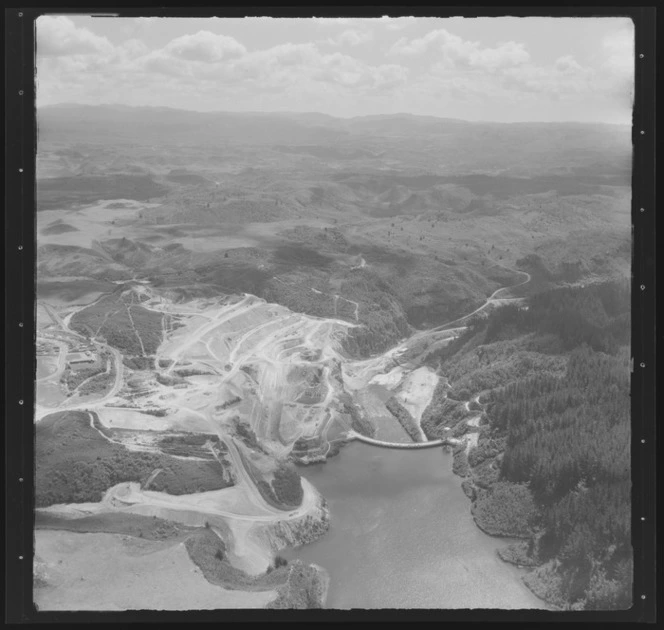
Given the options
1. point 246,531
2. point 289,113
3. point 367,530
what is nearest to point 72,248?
point 289,113

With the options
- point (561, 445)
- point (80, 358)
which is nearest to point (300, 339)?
point (80, 358)

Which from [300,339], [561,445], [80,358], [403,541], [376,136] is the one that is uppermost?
[376,136]

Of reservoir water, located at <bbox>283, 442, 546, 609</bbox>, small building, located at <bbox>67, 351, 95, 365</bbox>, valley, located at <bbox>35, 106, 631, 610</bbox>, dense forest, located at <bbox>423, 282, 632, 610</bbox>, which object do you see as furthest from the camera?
small building, located at <bbox>67, 351, 95, 365</bbox>

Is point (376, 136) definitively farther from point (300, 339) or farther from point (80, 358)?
point (80, 358)

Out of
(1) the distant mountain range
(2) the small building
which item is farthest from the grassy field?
(1) the distant mountain range

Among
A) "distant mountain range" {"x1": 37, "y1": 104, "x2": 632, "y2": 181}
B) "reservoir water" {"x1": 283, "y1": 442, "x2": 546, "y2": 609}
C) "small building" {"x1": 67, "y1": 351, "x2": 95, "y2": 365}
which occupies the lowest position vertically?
"reservoir water" {"x1": 283, "y1": 442, "x2": 546, "y2": 609}

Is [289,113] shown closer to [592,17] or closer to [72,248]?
[72,248]

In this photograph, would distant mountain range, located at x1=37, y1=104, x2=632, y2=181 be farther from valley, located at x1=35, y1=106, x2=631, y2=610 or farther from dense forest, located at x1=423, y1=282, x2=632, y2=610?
dense forest, located at x1=423, y1=282, x2=632, y2=610
